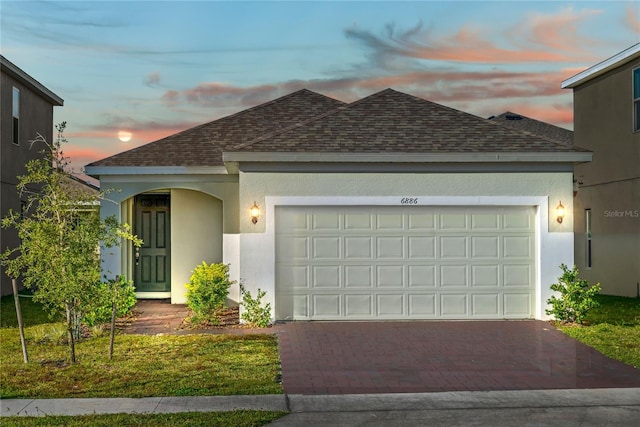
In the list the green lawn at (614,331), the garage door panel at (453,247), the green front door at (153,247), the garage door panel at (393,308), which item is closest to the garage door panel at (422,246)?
the garage door panel at (453,247)

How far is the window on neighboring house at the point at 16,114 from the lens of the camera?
66.7 feet

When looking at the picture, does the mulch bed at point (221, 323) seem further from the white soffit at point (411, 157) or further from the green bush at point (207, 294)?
the white soffit at point (411, 157)

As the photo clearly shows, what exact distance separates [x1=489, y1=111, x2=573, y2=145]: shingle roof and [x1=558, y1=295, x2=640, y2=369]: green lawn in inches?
342

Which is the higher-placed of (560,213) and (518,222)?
(560,213)

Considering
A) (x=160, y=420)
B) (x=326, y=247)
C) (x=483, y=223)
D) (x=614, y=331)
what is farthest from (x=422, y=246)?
(x=160, y=420)

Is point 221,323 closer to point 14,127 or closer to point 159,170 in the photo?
point 159,170

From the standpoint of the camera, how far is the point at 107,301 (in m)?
10.5

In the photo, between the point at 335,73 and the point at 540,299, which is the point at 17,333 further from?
the point at 335,73

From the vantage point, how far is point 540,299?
13.5m

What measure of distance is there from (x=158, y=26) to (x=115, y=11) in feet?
3.17

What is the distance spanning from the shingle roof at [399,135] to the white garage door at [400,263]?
3.83ft

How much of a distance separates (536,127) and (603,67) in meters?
7.04

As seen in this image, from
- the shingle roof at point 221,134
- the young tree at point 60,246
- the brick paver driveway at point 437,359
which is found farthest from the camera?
the shingle roof at point 221,134

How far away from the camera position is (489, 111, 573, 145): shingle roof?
24.2 m
